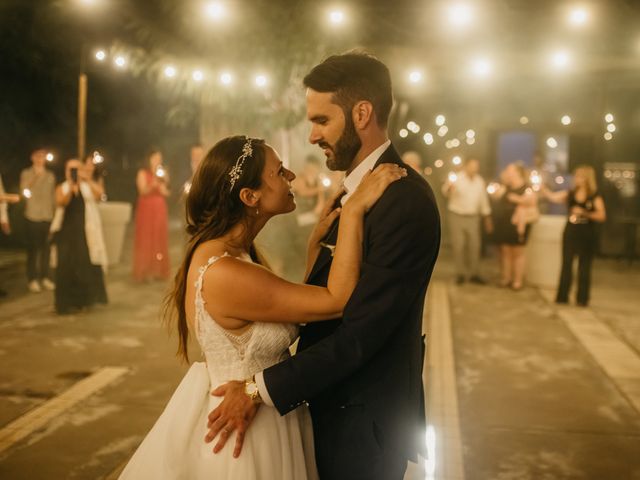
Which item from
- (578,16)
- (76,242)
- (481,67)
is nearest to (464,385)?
(76,242)

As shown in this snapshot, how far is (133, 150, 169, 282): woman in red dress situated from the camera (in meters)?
11.1

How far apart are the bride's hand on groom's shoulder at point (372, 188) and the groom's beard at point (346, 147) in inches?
5.2

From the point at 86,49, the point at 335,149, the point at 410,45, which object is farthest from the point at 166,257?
the point at 335,149

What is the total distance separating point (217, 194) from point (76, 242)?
276 inches

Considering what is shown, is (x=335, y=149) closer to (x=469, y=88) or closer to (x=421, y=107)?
(x=469, y=88)

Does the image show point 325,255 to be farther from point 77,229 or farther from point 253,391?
point 77,229

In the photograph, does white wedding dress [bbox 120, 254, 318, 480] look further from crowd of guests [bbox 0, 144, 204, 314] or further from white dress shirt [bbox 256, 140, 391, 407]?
crowd of guests [bbox 0, 144, 204, 314]

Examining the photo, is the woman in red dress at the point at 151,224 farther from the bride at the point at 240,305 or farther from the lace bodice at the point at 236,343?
the lace bodice at the point at 236,343

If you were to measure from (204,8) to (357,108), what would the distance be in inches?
289

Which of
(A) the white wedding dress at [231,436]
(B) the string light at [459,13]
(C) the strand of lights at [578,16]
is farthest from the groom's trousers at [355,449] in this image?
(C) the strand of lights at [578,16]

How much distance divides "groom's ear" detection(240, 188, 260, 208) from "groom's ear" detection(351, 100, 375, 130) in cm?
43

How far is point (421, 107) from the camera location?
79.8 feet

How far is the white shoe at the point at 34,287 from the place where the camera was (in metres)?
10.4

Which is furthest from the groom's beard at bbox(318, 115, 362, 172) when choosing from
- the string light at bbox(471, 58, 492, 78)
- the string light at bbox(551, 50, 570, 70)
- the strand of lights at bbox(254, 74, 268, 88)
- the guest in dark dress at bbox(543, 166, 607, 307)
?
the string light at bbox(551, 50, 570, 70)
